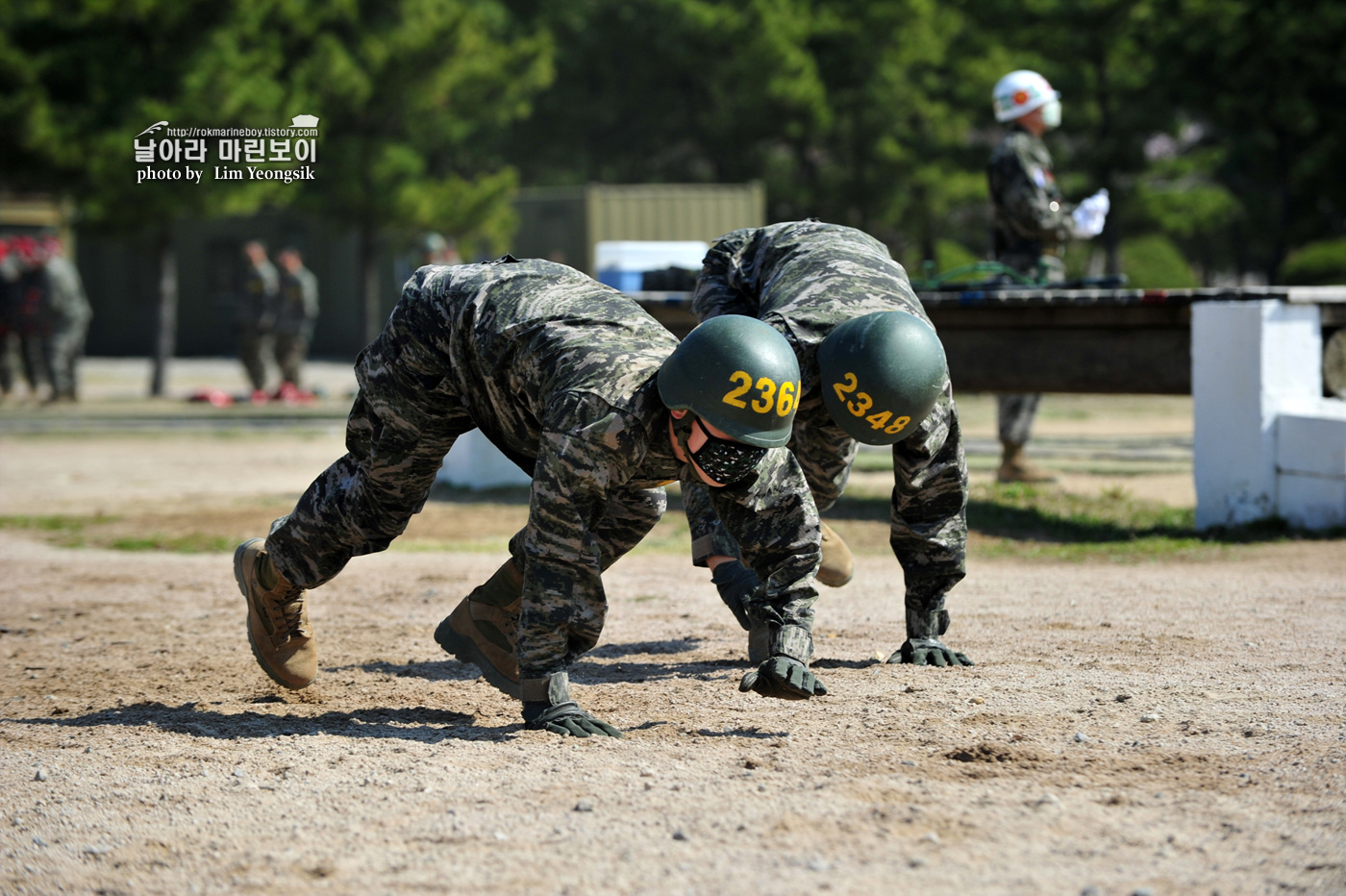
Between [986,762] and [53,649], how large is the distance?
4.29 m

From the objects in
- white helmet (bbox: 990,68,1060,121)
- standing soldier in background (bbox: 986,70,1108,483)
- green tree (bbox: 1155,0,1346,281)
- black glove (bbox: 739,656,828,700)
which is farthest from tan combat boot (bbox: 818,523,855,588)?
green tree (bbox: 1155,0,1346,281)

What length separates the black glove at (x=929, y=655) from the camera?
5734 mm

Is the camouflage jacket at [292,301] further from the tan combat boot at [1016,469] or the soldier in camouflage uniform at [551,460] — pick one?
the soldier in camouflage uniform at [551,460]

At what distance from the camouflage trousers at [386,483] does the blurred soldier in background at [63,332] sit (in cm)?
1841

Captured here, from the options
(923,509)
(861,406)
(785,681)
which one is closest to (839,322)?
(861,406)

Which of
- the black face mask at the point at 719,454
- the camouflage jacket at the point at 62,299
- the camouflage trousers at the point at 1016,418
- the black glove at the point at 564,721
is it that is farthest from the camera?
the camouflage jacket at the point at 62,299

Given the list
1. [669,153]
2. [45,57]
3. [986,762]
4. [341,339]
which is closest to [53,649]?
[986,762]

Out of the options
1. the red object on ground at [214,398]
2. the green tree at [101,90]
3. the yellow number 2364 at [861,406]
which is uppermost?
the green tree at [101,90]

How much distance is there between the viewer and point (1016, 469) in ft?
38.3

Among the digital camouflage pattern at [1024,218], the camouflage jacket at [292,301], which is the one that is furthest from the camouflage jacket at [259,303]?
the digital camouflage pattern at [1024,218]

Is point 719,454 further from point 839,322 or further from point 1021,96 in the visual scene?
point 1021,96

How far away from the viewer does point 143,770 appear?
15.0 ft

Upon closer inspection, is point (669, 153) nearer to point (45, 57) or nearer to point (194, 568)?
point (45, 57)

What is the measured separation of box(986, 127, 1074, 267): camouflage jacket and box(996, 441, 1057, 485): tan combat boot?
4.91 feet
